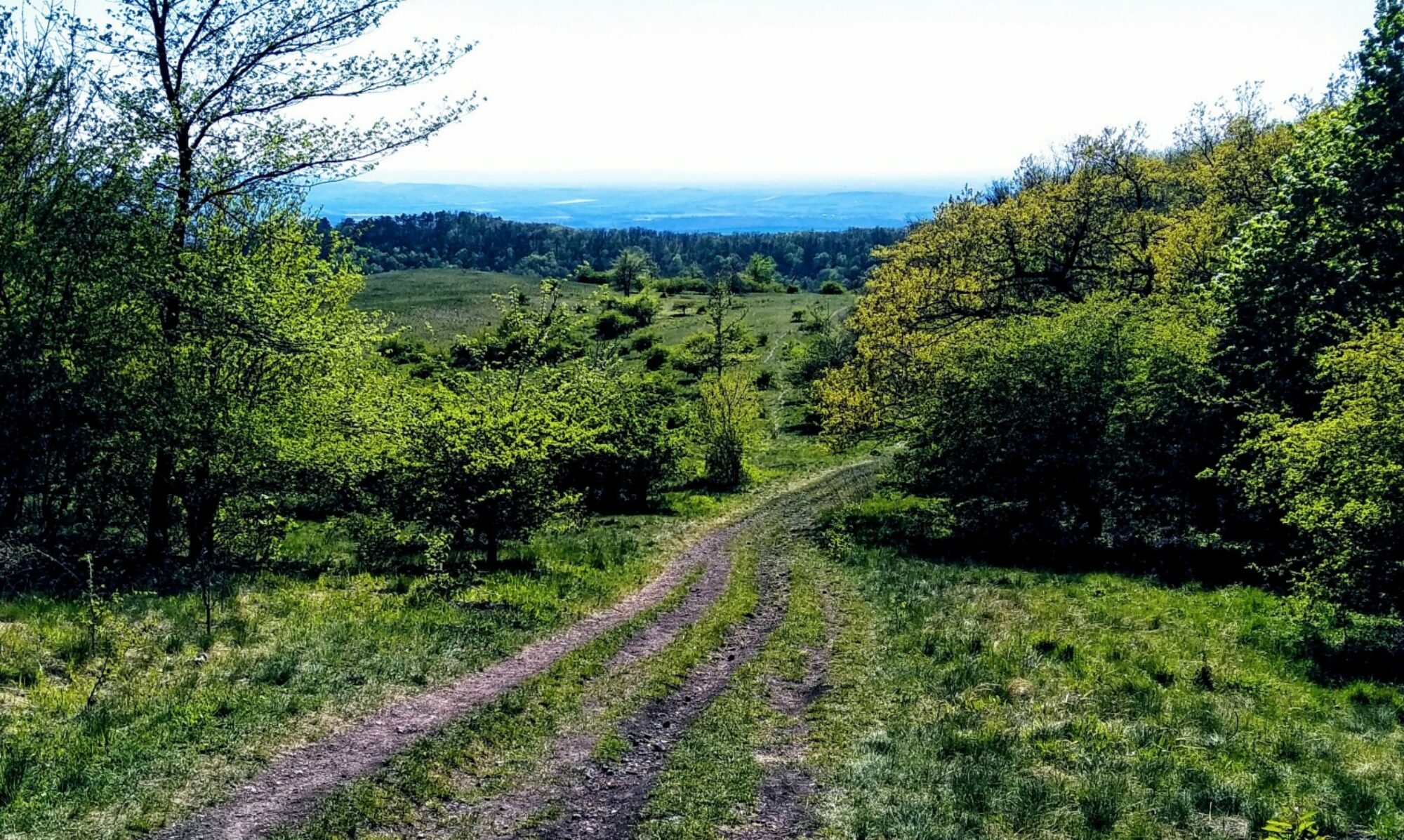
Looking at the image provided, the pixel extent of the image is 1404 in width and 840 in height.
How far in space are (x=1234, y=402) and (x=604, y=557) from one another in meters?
15.2

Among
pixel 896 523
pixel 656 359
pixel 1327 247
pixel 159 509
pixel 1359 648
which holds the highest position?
pixel 1327 247

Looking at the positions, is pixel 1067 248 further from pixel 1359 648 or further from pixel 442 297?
pixel 442 297

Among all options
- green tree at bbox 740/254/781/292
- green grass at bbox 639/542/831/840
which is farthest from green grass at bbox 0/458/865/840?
green tree at bbox 740/254/781/292

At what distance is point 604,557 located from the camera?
20.8 metres

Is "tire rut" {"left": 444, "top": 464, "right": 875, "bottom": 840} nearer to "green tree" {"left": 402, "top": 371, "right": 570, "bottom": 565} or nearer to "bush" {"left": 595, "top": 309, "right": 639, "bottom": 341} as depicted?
"green tree" {"left": 402, "top": 371, "right": 570, "bottom": 565}

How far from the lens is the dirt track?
24.9 ft

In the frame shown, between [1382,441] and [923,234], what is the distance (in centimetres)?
2624

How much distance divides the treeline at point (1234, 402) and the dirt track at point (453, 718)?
8205 millimetres

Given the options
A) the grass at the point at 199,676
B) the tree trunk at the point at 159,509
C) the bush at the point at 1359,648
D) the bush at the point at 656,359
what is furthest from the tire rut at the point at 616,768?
the bush at the point at 656,359

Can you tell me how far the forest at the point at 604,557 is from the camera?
8562 mm

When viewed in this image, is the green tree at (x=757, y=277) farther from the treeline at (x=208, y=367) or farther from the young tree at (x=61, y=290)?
the young tree at (x=61, y=290)

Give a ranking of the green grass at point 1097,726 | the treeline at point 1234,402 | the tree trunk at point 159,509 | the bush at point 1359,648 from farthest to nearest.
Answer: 1. the tree trunk at point 159,509
2. the treeline at point 1234,402
3. the bush at point 1359,648
4. the green grass at point 1097,726

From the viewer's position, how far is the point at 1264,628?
13961 millimetres

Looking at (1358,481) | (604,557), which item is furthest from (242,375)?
(1358,481)
